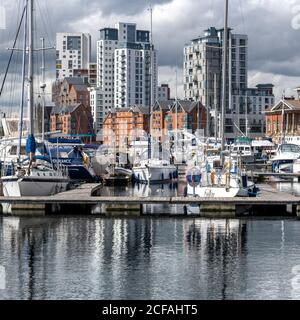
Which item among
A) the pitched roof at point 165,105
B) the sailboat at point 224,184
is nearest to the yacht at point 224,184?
the sailboat at point 224,184

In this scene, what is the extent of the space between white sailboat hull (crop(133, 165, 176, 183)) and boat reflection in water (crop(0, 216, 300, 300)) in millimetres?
32385

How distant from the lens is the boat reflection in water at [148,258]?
2531 cm

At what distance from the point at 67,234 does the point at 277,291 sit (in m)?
14.9

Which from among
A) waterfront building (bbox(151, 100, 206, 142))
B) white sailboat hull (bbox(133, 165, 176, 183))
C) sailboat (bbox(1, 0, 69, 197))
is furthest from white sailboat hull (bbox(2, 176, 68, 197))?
waterfront building (bbox(151, 100, 206, 142))

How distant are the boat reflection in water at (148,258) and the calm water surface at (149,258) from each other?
0.03 m

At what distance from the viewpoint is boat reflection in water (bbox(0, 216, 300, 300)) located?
25312mm

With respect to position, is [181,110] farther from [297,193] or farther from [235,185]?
[235,185]

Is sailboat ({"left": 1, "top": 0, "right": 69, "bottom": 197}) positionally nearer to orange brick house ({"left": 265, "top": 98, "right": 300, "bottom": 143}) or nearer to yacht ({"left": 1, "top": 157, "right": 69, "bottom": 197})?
yacht ({"left": 1, "top": 157, "right": 69, "bottom": 197})

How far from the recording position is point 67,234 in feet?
123

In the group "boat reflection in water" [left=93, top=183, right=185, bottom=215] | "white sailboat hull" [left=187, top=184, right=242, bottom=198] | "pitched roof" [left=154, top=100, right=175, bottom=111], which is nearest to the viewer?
"boat reflection in water" [left=93, top=183, right=185, bottom=215]

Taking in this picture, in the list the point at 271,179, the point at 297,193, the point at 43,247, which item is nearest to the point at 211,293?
the point at 43,247

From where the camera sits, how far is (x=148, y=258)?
3084 centimetres

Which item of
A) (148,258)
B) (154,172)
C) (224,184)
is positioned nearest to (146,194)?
(154,172)

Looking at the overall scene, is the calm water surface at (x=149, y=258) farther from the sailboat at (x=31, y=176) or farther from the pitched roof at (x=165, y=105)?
the pitched roof at (x=165, y=105)
